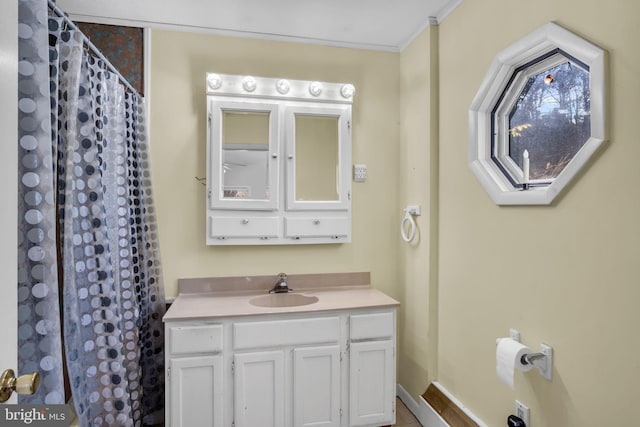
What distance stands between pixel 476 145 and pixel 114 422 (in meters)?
2.17

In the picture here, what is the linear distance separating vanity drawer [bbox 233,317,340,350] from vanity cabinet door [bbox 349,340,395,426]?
18cm

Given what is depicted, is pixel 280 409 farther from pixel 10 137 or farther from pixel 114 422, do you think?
pixel 10 137

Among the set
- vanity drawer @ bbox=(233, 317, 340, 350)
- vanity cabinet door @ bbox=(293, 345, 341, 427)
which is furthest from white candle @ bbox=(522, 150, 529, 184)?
vanity cabinet door @ bbox=(293, 345, 341, 427)

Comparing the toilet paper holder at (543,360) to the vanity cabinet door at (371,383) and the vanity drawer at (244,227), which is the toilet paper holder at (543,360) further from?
the vanity drawer at (244,227)

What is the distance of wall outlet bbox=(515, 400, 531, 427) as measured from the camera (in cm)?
161

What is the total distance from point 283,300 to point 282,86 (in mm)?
1401

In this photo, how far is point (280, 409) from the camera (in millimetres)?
2082

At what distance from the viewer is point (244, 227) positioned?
8.02 feet

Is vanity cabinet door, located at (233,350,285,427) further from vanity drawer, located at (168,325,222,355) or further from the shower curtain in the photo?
the shower curtain

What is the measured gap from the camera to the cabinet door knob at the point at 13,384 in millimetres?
733

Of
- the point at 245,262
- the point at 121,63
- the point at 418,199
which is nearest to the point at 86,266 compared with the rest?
the point at 245,262

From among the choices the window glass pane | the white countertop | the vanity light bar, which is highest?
the vanity light bar

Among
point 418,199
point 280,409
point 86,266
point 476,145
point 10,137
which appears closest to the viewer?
point 10,137

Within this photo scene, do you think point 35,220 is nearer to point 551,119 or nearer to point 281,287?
point 281,287
